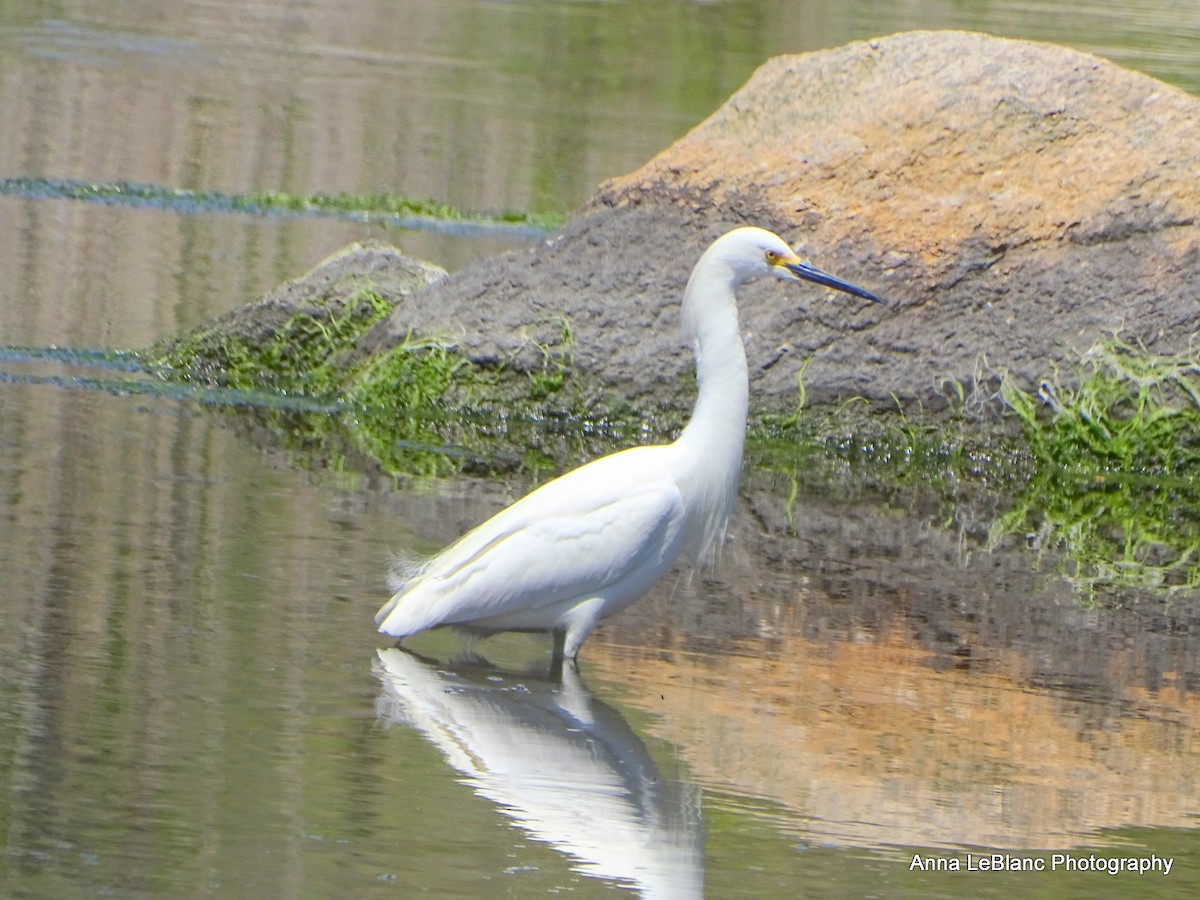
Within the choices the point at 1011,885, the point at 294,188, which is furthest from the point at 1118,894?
the point at 294,188

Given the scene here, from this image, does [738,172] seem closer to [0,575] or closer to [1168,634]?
[1168,634]

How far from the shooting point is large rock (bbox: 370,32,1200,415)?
29.6 feet

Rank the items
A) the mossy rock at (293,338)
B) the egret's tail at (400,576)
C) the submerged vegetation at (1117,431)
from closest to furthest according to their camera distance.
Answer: the egret's tail at (400,576), the submerged vegetation at (1117,431), the mossy rock at (293,338)

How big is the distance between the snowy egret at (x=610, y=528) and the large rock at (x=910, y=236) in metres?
3.02

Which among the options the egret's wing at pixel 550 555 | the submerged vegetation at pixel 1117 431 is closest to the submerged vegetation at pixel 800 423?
the submerged vegetation at pixel 1117 431

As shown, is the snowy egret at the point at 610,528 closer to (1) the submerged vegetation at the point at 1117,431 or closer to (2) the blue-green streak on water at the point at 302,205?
(1) the submerged vegetation at the point at 1117,431

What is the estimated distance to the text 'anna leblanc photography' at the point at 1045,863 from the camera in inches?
175

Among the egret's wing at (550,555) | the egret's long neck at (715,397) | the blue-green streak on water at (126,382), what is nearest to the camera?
the egret's wing at (550,555)

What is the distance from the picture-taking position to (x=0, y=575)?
6020 millimetres

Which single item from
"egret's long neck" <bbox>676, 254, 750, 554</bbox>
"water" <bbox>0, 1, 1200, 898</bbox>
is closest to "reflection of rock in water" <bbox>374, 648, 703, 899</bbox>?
"water" <bbox>0, 1, 1200, 898</bbox>

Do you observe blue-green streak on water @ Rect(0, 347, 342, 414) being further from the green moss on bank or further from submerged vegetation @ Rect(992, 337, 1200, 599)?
submerged vegetation @ Rect(992, 337, 1200, 599)

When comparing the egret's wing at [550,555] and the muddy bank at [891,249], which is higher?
the muddy bank at [891,249]

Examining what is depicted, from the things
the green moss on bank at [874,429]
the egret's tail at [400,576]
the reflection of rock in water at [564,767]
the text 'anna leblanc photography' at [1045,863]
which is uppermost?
the green moss on bank at [874,429]

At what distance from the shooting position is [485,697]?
17.8 feet
